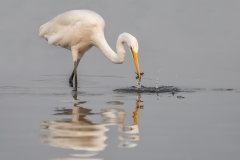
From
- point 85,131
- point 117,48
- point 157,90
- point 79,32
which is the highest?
point 79,32

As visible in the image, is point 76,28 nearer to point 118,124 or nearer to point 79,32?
point 79,32

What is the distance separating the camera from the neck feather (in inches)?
527

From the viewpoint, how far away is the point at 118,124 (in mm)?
9016

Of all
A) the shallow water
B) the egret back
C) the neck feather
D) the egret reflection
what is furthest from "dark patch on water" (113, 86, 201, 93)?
the egret reflection

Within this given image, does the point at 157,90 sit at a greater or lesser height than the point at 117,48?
lesser

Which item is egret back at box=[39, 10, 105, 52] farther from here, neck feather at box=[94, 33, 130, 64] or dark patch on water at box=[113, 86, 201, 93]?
dark patch on water at box=[113, 86, 201, 93]

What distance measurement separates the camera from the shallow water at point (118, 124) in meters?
7.30

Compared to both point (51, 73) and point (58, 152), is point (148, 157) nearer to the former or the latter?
point (58, 152)

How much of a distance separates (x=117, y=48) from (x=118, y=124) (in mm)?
4930

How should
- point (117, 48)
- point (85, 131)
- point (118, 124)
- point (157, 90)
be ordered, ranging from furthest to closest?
point (117, 48)
point (157, 90)
point (118, 124)
point (85, 131)

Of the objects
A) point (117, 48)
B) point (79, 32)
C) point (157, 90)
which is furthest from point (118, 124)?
point (79, 32)

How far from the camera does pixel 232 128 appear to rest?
352 inches

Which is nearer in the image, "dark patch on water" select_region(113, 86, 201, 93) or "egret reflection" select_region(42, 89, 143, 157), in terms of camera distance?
"egret reflection" select_region(42, 89, 143, 157)

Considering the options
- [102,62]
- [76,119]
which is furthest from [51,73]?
[76,119]
